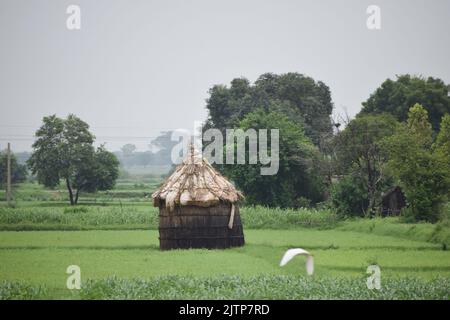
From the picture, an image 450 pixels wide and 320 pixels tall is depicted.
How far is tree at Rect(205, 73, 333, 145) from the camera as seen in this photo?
2282 inches

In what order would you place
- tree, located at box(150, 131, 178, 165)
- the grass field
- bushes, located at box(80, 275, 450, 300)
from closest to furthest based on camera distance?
bushes, located at box(80, 275, 450, 300) < the grass field < tree, located at box(150, 131, 178, 165)

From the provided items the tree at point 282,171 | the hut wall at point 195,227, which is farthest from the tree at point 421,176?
the hut wall at point 195,227

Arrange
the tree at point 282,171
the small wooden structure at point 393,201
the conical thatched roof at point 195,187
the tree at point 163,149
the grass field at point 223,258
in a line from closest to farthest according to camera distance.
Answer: the grass field at point 223,258, the conical thatched roof at point 195,187, the small wooden structure at point 393,201, the tree at point 282,171, the tree at point 163,149

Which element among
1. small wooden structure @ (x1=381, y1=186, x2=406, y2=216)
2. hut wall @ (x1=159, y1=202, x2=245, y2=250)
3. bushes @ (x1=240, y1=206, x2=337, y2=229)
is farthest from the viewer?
small wooden structure @ (x1=381, y1=186, x2=406, y2=216)

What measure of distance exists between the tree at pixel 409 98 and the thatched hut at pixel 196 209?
116ft

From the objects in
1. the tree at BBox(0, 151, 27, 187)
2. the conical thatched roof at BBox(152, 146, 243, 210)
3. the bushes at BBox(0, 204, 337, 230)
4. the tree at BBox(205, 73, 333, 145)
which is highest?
the tree at BBox(205, 73, 333, 145)

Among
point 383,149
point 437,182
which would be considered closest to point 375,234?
point 437,182

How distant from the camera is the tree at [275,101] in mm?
57969

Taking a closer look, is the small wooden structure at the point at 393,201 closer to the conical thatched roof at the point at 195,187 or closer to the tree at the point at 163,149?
the conical thatched roof at the point at 195,187

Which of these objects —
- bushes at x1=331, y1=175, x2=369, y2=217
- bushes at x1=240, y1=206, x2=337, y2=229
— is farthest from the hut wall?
bushes at x1=331, y1=175, x2=369, y2=217

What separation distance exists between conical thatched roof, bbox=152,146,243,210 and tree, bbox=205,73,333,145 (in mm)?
26543

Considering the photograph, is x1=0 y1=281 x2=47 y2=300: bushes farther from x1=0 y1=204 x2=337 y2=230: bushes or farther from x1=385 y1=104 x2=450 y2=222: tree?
x1=385 y1=104 x2=450 y2=222: tree

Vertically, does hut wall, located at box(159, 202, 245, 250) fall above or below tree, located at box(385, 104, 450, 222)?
below
